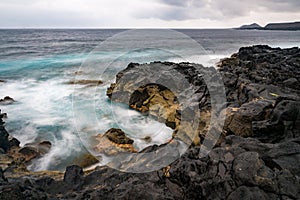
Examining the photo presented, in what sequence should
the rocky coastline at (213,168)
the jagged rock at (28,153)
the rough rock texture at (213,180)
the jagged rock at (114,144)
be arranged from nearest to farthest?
the rough rock texture at (213,180)
the rocky coastline at (213,168)
the jagged rock at (28,153)
the jagged rock at (114,144)

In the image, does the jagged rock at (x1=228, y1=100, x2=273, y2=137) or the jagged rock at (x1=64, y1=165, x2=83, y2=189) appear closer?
the jagged rock at (x1=64, y1=165, x2=83, y2=189)

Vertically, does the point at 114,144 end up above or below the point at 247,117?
Answer: below

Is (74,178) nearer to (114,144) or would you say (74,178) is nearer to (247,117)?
(114,144)

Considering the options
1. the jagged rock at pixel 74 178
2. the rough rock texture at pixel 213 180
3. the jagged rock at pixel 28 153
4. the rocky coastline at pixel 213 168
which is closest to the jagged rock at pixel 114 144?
the rocky coastline at pixel 213 168

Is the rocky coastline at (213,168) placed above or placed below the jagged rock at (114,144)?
above

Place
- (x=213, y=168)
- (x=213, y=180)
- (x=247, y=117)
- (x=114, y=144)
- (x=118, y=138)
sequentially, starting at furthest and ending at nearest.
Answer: (x=118, y=138) < (x=114, y=144) < (x=247, y=117) < (x=213, y=168) < (x=213, y=180)

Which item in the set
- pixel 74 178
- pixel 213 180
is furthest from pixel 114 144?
pixel 213 180

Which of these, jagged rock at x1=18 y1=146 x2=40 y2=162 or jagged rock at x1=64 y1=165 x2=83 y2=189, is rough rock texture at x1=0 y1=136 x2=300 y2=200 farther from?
jagged rock at x1=18 y1=146 x2=40 y2=162

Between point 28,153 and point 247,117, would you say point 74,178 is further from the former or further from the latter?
point 247,117

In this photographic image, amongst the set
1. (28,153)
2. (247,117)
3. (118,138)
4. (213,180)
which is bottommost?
(28,153)

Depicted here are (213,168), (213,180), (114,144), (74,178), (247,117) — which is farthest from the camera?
(114,144)

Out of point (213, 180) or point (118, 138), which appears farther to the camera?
point (118, 138)

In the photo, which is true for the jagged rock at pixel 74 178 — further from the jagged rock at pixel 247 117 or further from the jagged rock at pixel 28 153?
the jagged rock at pixel 247 117

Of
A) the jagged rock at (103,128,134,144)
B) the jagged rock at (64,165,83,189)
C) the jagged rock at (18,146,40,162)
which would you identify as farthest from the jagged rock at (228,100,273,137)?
the jagged rock at (18,146,40,162)
